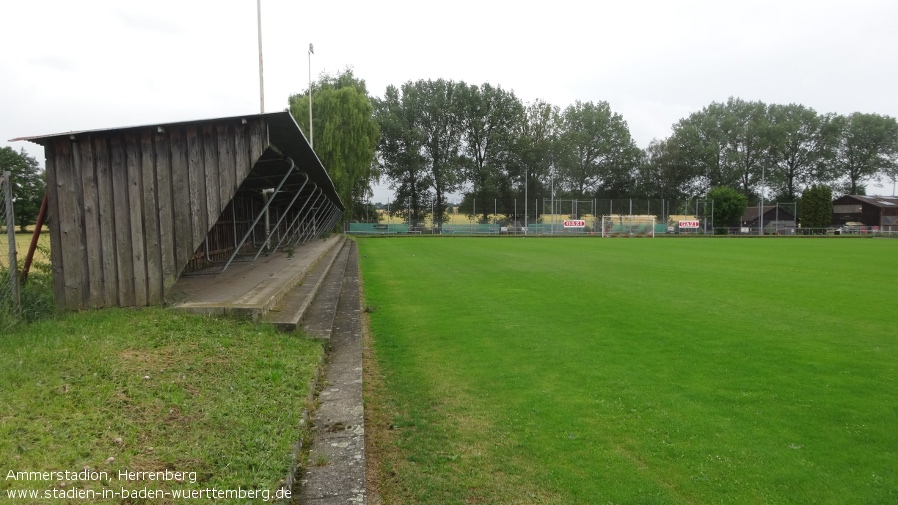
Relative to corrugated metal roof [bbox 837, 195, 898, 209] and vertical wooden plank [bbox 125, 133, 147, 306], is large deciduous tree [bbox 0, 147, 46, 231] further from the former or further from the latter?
corrugated metal roof [bbox 837, 195, 898, 209]

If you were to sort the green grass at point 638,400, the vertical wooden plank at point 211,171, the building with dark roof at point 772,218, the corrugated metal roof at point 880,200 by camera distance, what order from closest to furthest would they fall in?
the green grass at point 638,400 < the vertical wooden plank at point 211,171 < the building with dark roof at point 772,218 < the corrugated metal roof at point 880,200

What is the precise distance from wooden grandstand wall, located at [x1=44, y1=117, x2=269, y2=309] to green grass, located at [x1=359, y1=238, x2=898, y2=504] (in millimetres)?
2937

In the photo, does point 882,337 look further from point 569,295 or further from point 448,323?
point 448,323

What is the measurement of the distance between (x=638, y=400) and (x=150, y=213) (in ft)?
19.5

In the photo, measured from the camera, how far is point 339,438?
3891 mm

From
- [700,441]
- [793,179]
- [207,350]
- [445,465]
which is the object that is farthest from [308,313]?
[793,179]

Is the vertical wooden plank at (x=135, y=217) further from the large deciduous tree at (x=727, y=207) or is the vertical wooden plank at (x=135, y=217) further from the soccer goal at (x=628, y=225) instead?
the large deciduous tree at (x=727, y=207)

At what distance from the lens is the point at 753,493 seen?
133 inches

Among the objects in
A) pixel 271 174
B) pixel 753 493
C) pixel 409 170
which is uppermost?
pixel 409 170

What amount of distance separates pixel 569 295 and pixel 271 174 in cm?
650

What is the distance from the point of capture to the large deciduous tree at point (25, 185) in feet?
65.5

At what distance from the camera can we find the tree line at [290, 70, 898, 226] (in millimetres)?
62094

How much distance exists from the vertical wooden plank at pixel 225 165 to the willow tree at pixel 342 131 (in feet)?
98.6

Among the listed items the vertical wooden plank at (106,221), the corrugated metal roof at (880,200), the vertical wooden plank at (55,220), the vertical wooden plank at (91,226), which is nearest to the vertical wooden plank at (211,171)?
the vertical wooden plank at (106,221)
